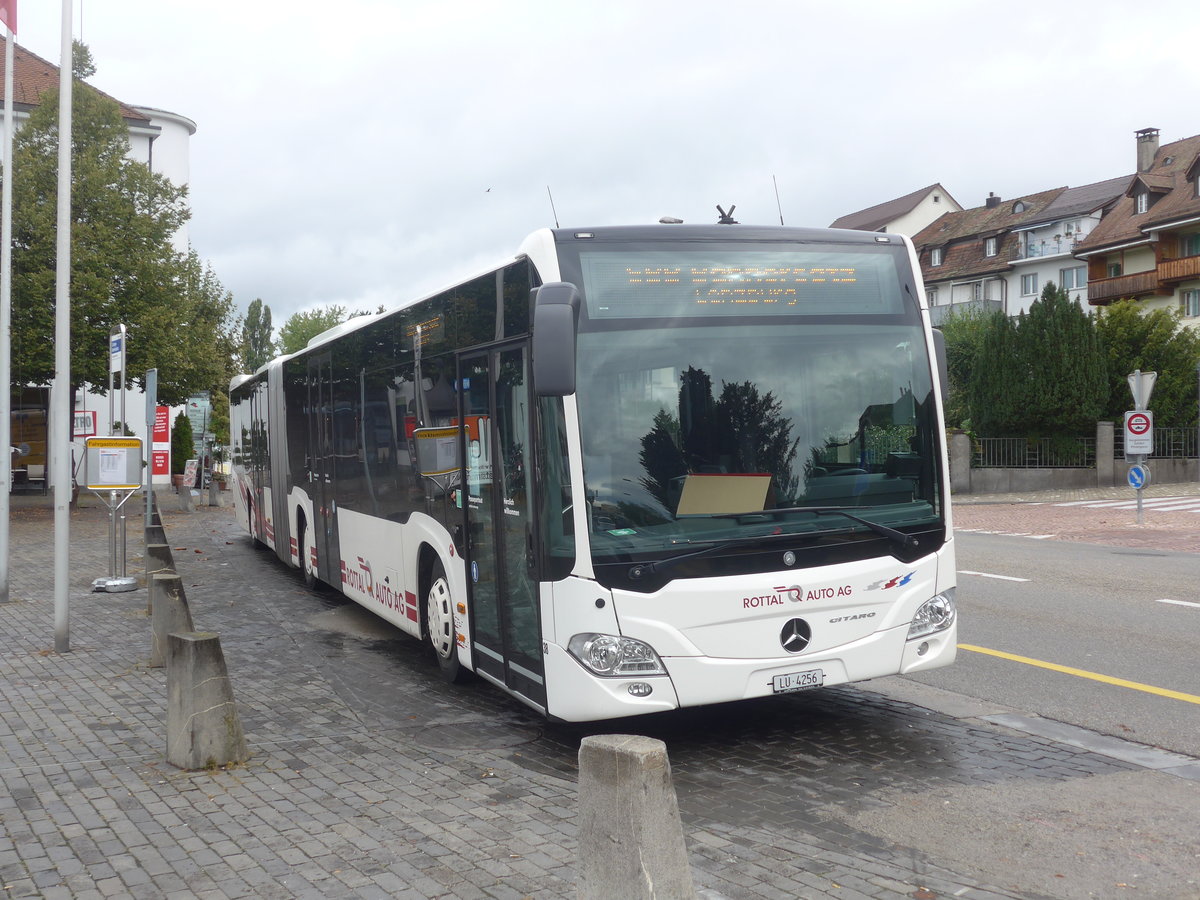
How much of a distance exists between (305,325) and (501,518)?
10006 centimetres

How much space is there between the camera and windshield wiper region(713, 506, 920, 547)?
632 centimetres

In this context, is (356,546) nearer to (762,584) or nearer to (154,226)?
(762,584)

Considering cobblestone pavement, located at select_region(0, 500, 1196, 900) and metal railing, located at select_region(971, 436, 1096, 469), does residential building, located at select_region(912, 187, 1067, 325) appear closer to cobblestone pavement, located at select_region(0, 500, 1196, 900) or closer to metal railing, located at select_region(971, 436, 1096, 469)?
metal railing, located at select_region(971, 436, 1096, 469)

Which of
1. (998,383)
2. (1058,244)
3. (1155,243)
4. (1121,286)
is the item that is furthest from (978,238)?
(998,383)

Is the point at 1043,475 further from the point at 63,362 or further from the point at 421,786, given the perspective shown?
the point at 421,786

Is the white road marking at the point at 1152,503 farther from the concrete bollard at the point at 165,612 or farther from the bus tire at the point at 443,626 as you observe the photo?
the concrete bollard at the point at 165,612

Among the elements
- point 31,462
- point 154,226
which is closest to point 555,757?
point 154,226

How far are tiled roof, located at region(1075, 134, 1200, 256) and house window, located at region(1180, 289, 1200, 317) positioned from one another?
322 centimetres

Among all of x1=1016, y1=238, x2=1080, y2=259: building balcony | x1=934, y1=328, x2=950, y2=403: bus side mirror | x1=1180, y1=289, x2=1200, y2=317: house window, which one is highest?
x1=1016, y1=238, x2=1080, y2=259: building balcony

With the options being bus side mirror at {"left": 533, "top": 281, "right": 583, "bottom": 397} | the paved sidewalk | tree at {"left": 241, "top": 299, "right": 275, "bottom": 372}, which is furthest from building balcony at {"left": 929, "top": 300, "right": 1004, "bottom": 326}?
tree at {"left": 241, "top": 299, "right": 275, "bottom": 372}

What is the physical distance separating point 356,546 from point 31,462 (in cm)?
3711

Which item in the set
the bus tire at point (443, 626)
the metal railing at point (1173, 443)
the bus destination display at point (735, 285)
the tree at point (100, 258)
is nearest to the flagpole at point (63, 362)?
the bus tire at point (443, 626)

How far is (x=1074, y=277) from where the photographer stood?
213ft

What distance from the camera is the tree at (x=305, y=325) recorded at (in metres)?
102
